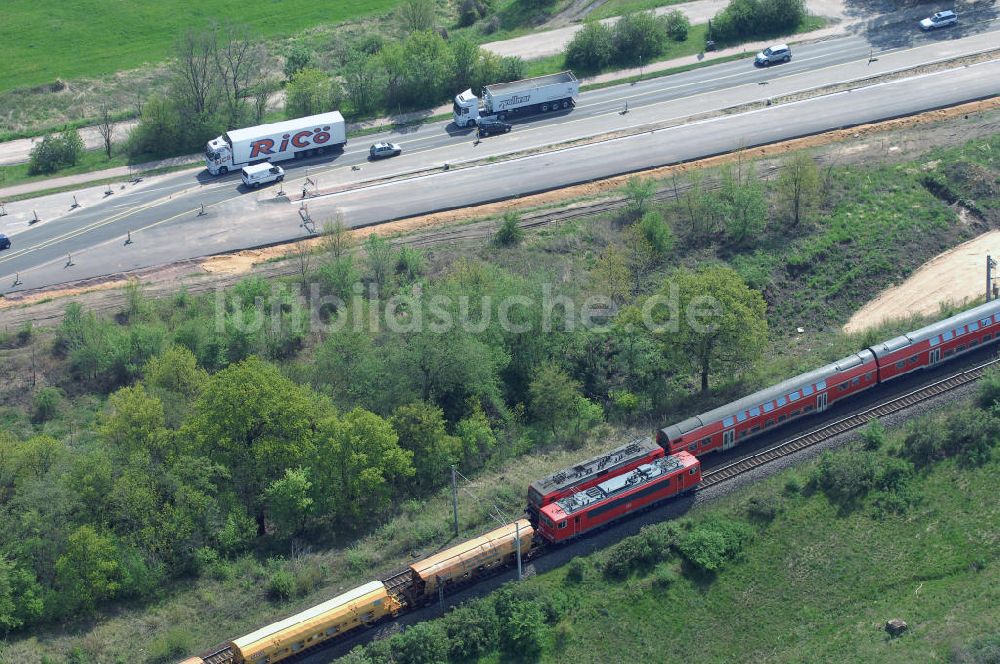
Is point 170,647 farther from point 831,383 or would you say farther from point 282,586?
point 831,383

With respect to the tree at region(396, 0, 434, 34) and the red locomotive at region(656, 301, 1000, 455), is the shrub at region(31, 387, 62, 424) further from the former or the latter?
the tree at region(396, 0, 434, 34)

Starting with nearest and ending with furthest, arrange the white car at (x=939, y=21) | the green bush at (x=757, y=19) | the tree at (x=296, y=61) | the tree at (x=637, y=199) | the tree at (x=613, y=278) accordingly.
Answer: the tree at (x=613, y=278), the tree at (x=637, y=199), the white car at (x=939, y=21), the green bush at (x=757, y=19), the tree at (x=296, y=61)

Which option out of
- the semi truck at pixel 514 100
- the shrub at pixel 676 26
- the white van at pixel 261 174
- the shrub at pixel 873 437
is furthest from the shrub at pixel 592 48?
the shrub at pixel 873 437

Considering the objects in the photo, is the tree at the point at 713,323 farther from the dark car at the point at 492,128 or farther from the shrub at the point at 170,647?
the dark car at the point at 492,128

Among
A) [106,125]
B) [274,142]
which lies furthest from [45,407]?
[106,125]

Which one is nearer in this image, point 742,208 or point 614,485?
point 614,485

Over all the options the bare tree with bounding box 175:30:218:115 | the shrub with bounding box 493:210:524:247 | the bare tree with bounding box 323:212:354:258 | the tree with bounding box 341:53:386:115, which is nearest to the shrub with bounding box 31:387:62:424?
the bare tree with bounding box 323:212:354:258
